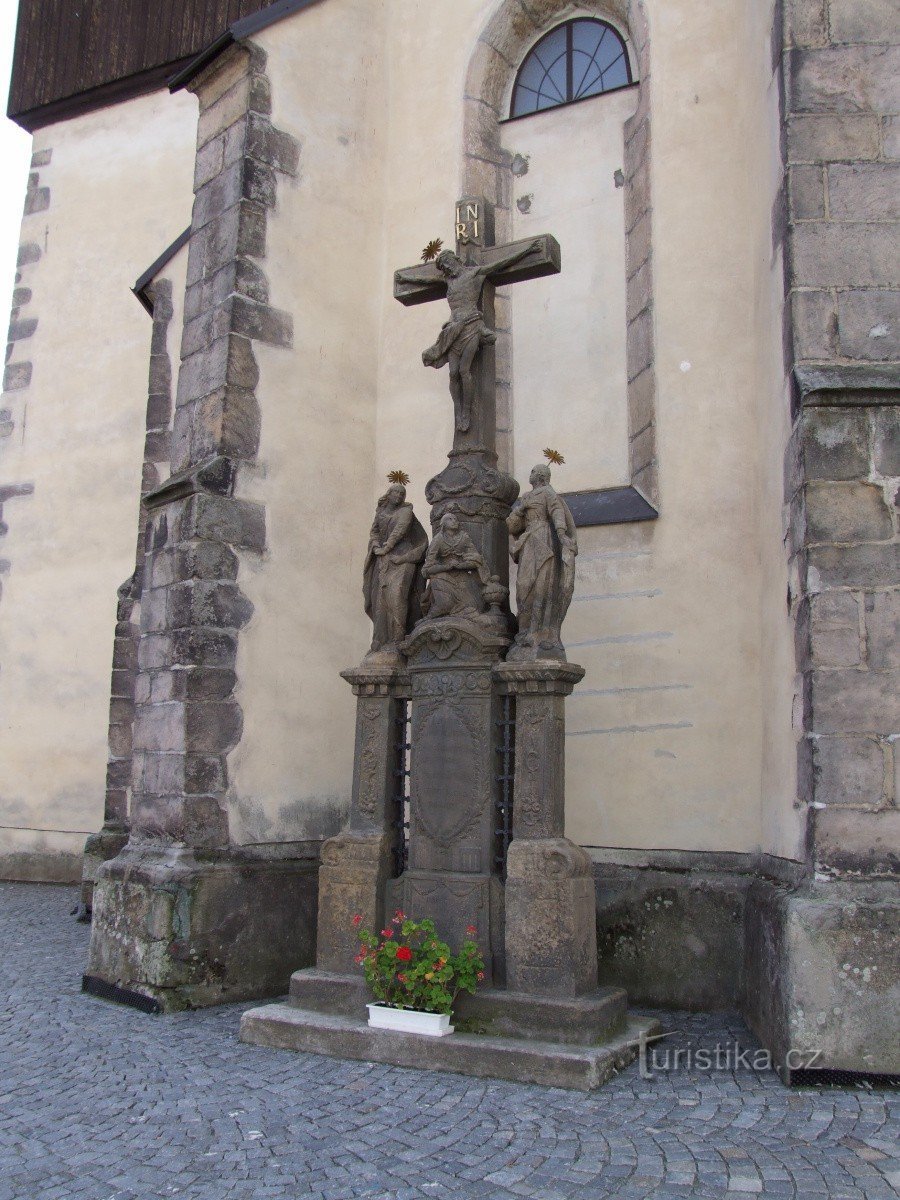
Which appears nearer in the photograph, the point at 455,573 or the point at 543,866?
the point at 543,866

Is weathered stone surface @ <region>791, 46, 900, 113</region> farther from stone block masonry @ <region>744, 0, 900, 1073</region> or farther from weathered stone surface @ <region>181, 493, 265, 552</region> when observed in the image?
weathered stone surface @ <region>181, 493, 265, 552</region>

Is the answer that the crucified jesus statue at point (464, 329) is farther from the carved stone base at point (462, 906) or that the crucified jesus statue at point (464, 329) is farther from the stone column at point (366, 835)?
the carved stone base at point (462, 906)

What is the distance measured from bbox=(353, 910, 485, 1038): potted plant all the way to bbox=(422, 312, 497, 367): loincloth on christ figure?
117 inches

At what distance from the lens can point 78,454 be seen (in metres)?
12.0

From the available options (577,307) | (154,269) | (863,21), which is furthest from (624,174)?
(154,269)

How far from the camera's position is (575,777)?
6992 millimetres

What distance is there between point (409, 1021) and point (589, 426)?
4.19m

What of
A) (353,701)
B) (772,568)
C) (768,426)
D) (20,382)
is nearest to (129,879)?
(353,701)

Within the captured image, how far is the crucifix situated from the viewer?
607 centimetres

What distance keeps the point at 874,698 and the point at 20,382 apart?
34.6 ft

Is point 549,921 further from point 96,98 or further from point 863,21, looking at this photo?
point 96,98

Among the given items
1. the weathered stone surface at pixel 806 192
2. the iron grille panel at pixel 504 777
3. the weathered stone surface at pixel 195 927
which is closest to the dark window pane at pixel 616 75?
the weathered stone surface at pixel 806 192

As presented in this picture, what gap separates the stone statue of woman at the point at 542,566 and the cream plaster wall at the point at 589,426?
1.12 metres

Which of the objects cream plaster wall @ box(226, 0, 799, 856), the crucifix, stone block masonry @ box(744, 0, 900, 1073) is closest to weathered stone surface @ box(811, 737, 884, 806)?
stone block masonry @ box(744, 0, 900, 1073)
